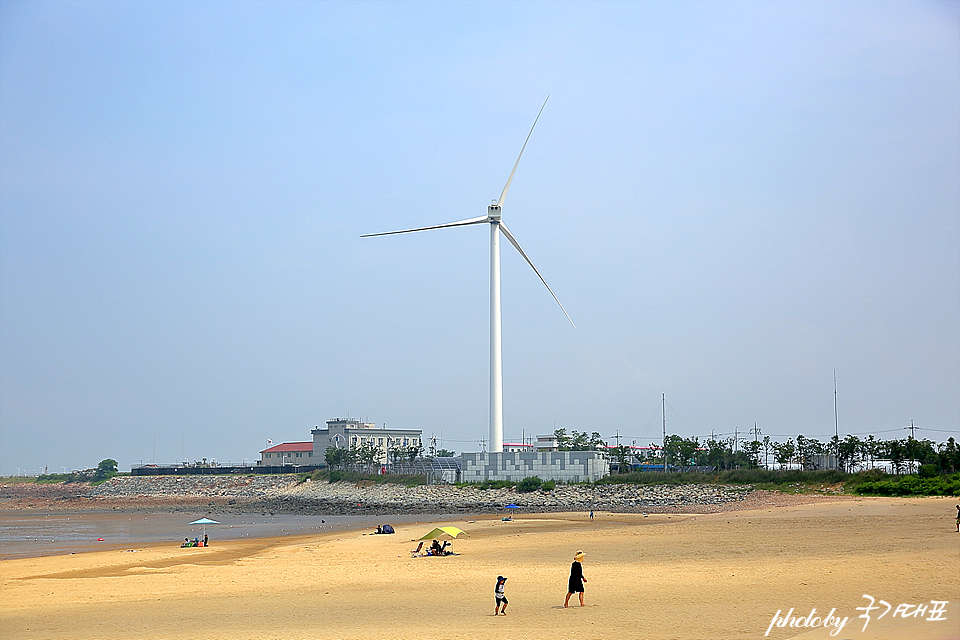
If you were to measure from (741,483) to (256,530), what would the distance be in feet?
174

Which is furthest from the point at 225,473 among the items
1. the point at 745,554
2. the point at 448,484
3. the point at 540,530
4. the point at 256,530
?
the point at 745,554

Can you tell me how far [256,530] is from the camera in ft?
225

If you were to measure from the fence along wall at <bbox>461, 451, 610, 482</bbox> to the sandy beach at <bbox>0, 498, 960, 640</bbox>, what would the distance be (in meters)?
55.3

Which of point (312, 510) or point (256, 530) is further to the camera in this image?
point (312, 510)

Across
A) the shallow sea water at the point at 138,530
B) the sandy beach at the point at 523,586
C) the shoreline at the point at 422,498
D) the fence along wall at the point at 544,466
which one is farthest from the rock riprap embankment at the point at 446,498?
the sandy beach at the point at 523,586

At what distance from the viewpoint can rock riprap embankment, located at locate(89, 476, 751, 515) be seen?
88.3 metres

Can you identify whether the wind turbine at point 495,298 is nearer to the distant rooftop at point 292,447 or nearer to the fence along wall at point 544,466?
the fence along wall at point 544,466

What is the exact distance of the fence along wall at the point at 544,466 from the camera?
348ft

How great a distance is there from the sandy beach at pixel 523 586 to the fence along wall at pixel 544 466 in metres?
55.3

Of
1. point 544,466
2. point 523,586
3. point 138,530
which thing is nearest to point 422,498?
point 544,466

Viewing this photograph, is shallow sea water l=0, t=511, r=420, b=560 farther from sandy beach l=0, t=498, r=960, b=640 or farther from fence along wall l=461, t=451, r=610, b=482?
fence along wall l=461, t=451, r=610, b=482

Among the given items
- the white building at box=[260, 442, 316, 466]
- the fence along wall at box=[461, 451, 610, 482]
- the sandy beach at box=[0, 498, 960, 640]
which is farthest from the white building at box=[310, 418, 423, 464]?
the sandy beach at box=[0, 498, 960, 640]

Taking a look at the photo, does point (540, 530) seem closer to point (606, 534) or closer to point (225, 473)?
point (606, 534)

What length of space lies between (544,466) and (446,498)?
44.0ft
